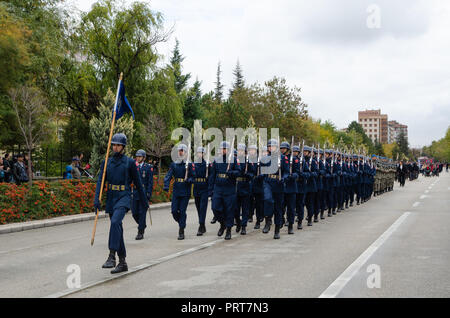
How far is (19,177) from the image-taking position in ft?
55.0

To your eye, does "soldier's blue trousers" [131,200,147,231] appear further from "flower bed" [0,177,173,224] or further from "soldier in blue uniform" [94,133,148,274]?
"flower bed" [0,177,173,224]

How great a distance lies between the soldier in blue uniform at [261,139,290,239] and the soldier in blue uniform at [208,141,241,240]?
0.73 m

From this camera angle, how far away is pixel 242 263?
25.7 feet

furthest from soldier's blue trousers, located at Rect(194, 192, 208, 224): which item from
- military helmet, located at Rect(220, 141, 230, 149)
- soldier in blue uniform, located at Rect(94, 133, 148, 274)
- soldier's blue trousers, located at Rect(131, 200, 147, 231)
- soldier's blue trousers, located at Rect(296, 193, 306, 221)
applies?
soldier in blue uniform, located at Rect(94, 133, 148, 274)

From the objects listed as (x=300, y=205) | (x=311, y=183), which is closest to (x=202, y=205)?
(x=300, y=205)

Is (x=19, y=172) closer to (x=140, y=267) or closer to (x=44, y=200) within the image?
(x=44, y=200)

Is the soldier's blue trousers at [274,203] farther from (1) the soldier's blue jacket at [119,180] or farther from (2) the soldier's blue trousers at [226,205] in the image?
(1) the soldier's blue jacket at [119,180]

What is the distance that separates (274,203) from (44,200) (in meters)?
7.60

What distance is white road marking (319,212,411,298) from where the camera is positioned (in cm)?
594

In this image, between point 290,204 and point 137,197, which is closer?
point 137,197

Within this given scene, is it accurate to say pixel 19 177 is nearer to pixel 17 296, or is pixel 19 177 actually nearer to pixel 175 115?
pixel 17 296

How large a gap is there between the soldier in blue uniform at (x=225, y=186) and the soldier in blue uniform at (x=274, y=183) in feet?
2.39
